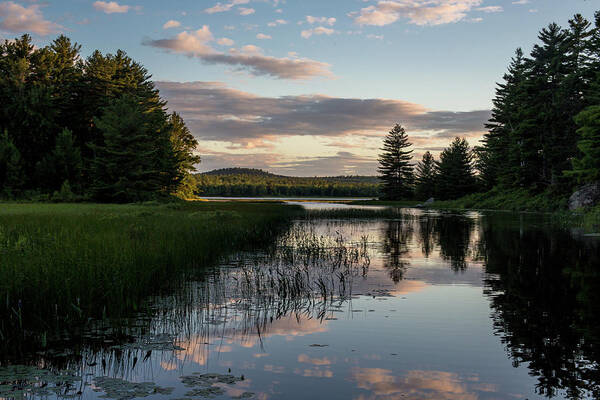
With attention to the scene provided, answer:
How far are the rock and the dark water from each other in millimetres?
31250

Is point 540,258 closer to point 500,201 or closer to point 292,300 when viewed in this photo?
point 292,300

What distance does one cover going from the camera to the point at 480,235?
26766 mm

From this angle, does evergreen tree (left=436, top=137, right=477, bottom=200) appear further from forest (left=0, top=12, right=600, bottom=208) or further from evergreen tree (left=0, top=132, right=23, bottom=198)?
evergreen tree (left=0, top=132, right=23, bottom=198)

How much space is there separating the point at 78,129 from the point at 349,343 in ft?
222

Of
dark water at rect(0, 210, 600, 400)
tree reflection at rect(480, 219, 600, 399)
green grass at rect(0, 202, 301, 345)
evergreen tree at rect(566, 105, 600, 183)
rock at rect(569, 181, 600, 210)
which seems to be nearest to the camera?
dark water at rect(0, 210, 600, 400)

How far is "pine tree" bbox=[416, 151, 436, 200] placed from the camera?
100 metres

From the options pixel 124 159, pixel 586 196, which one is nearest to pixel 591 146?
pixel 586 196

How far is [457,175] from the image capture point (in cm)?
8369

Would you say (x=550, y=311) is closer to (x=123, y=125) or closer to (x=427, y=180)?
(x=123, y=125)

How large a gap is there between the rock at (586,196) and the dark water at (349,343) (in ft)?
103

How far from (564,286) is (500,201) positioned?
185 feet

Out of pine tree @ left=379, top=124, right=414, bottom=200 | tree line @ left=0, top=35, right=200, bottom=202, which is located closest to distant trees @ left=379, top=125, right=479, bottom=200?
pine tree @ left=379, top=124, right=414, bottom=200

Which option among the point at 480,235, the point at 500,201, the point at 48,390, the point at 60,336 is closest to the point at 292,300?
the point at 60,336

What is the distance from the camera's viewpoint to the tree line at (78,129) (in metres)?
53.0
